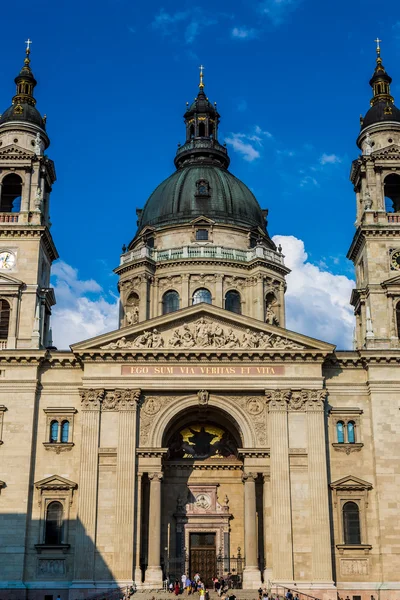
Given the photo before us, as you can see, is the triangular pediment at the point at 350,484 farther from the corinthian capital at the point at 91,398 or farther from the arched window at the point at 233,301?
the arched window at the point at 233,301

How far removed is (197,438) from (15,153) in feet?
67.9

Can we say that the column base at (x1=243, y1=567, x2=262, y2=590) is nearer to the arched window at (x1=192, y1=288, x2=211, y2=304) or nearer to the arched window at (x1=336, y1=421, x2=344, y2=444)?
the arched window at (x1=336, y1=421, x2=344, y2=444)

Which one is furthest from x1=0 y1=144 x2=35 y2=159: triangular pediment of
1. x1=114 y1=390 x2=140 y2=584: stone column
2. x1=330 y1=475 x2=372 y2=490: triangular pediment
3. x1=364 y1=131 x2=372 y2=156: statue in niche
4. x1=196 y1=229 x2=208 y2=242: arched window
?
x1=330 y1=475 x2=372 y2=490: triangular pediment

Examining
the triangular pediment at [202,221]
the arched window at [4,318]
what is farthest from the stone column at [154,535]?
the triangular pediment at [202,221]

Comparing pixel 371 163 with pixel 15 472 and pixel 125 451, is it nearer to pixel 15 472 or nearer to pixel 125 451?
pixel 125 451

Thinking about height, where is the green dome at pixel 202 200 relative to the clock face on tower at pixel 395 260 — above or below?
above

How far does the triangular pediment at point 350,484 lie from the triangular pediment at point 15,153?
26693 mm

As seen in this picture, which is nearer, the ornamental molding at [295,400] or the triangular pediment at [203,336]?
the ornamental molding at [295,400]

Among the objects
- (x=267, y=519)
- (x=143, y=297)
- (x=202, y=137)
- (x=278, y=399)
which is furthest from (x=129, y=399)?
(x=202, y=137)

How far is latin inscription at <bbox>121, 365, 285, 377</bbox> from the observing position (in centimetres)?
4603

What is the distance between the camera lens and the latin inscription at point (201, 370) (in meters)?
46.0

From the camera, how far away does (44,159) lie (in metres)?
51.9

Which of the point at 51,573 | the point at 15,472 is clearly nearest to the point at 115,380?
the point at 15,472

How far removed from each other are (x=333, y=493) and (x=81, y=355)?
1551 cm
